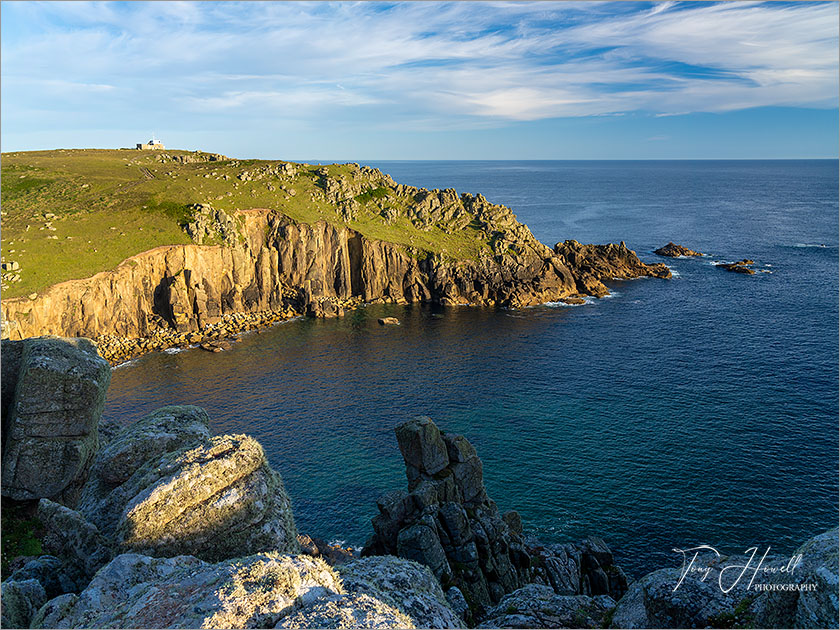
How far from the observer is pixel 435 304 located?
469 ft

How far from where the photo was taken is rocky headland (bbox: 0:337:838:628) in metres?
16.6

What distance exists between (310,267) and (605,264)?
93.0 meters

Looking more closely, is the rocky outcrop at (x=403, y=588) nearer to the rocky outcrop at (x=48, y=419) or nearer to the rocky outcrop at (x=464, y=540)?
the rocky outcrop at (x=464, y=540)

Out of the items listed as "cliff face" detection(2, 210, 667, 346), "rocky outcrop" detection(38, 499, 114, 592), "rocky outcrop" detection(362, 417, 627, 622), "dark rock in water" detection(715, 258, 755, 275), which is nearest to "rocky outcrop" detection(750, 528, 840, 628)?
"rocky outcrop" detection(362, 417, 627, 622)

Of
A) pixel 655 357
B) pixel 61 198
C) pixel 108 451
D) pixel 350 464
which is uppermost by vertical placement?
pixel 61 198

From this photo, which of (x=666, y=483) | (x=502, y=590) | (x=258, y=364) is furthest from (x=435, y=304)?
(x=502, y=590)

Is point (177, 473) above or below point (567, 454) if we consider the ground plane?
above

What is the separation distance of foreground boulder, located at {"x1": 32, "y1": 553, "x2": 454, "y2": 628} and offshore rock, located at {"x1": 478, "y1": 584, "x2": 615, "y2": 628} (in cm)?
1179

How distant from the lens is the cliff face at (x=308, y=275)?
120m

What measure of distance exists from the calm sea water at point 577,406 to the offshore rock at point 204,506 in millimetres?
36390

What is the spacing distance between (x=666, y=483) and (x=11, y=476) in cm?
6401

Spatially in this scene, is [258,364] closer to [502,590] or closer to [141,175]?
[502,590]

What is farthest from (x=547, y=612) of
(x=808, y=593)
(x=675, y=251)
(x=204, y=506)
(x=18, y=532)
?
(x=675, y=251)

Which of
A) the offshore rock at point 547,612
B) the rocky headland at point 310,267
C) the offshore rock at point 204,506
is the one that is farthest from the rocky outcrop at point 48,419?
the rocky headland at point 310,267
